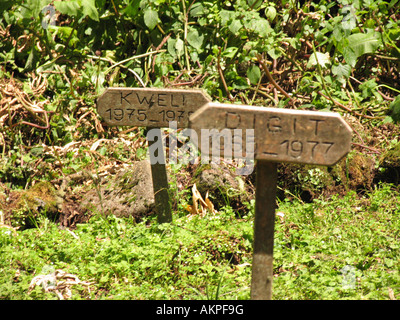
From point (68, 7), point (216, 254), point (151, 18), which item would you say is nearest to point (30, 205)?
point (216, 254)

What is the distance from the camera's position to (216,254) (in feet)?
11.9

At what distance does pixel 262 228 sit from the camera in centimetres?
260

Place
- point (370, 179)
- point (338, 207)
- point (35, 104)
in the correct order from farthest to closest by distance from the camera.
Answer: point (35, 104) → point (370, 179) → point (338, 207)

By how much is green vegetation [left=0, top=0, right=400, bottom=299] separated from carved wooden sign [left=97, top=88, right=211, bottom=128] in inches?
33.9

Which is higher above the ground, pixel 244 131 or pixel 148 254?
pixel 244 131

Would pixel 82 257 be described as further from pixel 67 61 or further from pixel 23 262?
pixel 67 61

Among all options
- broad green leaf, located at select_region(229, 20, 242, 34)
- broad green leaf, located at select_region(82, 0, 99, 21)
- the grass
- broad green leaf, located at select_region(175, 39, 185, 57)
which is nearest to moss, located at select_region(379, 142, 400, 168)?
the grass

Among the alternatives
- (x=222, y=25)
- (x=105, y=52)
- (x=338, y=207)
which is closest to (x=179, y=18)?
(x=222, y=25)

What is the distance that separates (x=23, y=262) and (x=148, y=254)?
88cm

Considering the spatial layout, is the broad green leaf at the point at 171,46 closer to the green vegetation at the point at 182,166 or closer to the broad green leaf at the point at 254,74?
the green vegetation at the point at 182,166

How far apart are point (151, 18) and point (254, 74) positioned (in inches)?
47.9

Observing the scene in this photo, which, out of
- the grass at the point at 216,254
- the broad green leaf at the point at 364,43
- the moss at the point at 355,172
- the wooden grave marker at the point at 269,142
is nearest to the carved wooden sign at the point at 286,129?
the wooden grave marker at the point at 269,142

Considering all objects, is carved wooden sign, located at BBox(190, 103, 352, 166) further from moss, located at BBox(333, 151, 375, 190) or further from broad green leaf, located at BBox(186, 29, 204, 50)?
broad green leaf, located at BBox(186, 29, 204, 50)

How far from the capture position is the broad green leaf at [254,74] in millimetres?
5214
